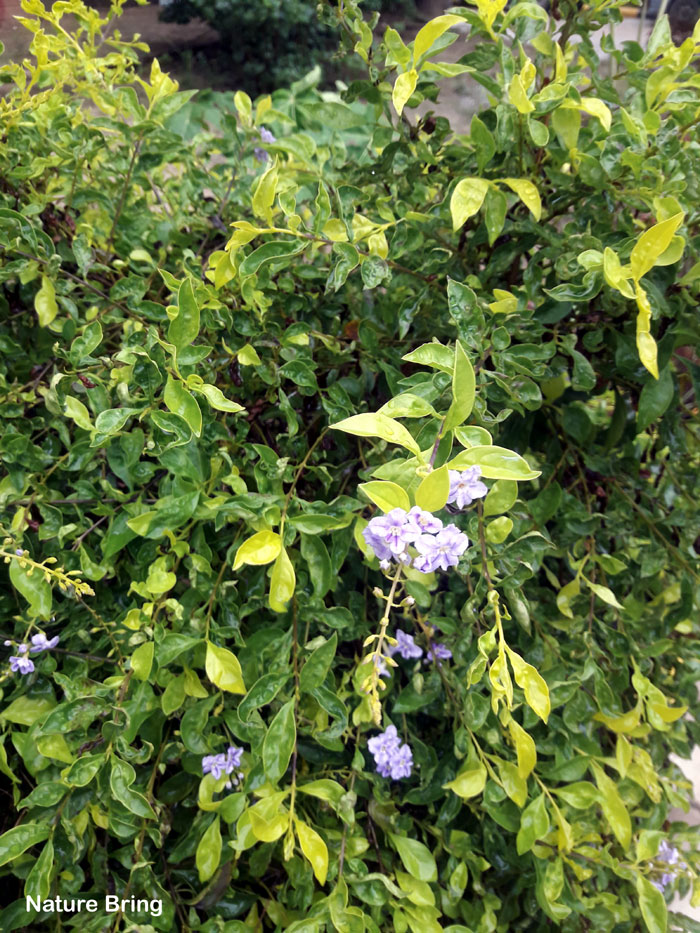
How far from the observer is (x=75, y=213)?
82 centimetres

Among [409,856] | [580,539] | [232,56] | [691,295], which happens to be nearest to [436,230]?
[691,295]

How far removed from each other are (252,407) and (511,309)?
0.28 m

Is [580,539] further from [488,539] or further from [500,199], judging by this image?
[500,199]

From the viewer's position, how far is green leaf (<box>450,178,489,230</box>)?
58cm

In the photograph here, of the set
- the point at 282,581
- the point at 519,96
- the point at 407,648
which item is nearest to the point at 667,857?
the point at 407,648

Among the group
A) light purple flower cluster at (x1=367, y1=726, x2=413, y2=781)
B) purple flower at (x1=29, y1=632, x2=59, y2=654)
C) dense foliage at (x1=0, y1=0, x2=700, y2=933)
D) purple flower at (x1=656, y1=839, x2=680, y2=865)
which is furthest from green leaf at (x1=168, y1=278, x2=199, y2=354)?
purple flower at (x1=656, y1=839, x2=680, y2=865)

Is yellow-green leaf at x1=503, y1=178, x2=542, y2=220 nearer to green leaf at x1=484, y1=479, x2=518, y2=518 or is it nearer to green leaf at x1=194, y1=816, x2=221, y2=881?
green leaf at x1=484, y1=479, x2=518, y2=518

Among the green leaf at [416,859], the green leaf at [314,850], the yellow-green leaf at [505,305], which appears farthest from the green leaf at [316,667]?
the yellow-green leaf at [505,305]

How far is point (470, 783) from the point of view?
630 mm

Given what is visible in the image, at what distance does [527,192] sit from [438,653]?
459 mm

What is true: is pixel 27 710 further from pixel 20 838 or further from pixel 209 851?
pixel 209 851

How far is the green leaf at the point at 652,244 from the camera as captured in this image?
0.49m

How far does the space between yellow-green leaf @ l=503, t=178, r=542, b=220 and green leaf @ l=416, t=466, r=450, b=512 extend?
35 centimetres

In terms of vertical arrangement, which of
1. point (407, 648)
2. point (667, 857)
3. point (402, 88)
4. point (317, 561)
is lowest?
point (667, 857)
